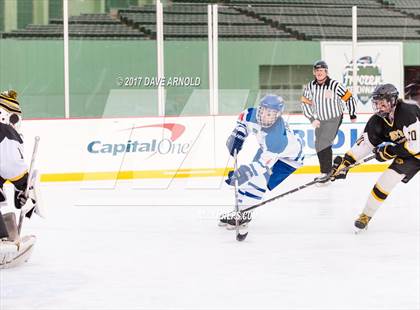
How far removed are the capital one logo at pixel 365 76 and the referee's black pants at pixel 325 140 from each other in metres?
1.16


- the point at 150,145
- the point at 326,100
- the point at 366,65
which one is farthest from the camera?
the point at 366,65

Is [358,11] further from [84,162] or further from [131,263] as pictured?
[131,263]

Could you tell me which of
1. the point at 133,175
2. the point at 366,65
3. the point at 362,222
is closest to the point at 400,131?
the point at 362,222

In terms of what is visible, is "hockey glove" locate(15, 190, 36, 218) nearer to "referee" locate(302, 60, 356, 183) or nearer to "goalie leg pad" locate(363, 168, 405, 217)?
"goalie leg pad" locate(363, 168, 405, 217)

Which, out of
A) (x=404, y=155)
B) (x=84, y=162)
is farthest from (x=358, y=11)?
(x=404, y=155)

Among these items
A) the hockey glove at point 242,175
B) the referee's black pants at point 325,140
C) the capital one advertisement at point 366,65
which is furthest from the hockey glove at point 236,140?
the capital one advertisement at point 366,65

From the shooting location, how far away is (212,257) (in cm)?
379

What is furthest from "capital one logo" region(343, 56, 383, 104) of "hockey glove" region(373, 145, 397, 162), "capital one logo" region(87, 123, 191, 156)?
"hockey glove" region(373, 145, 397, 162)

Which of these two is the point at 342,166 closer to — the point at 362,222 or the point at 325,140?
the point at 362,222

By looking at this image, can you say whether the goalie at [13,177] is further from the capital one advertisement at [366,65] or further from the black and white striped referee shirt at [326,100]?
the capital one advertisement at [366,65]

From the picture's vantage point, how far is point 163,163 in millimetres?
7703

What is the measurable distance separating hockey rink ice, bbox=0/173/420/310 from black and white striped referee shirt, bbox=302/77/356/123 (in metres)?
1.25

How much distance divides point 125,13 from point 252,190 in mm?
5343

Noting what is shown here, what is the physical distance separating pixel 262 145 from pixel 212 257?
89 cm
